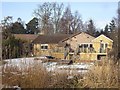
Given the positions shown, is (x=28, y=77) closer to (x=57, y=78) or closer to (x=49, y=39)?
(x=57, y=78)

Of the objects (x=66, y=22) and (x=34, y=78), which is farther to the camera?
(x=66, y=22)

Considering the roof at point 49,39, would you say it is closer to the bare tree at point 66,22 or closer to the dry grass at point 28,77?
the bare tree at point 66,22

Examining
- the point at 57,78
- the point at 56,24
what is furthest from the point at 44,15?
the point at 57,78

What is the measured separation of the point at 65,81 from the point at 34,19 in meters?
18.7

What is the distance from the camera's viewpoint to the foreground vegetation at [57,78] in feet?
15.0

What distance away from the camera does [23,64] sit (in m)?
4.96

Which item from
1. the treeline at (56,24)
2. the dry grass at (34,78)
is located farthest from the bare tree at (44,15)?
the dry grass at (34,78)

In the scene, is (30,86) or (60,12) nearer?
(30,86)

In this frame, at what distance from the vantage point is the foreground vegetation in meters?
4.58

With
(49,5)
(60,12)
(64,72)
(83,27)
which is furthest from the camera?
(83,27)

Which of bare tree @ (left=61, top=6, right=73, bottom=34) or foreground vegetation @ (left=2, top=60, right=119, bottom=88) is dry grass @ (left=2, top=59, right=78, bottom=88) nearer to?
foreground vegetation @ (left=2, top=60, right=119, bottom=88)

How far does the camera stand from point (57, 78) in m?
4.78

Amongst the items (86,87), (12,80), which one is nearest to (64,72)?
(86,87)

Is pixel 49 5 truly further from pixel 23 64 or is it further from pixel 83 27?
pixel 23 64
